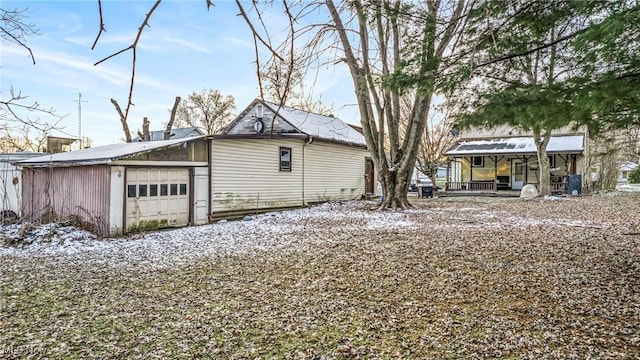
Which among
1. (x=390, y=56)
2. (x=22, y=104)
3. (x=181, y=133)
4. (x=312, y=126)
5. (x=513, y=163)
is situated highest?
(x=390, y=56)

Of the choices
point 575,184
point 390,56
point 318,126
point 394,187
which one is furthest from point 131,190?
point 575,184

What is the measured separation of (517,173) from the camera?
906 inches

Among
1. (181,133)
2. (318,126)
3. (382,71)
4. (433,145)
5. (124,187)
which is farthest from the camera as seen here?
(433,145)

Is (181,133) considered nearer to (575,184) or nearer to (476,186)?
(476,186)

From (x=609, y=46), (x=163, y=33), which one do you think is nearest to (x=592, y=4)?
(x=609, y=46)

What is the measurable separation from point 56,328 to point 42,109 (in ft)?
6.69

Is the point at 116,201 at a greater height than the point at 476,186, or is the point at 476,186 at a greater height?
the point at 476,186

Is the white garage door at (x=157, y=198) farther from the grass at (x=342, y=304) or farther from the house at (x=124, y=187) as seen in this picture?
the grass at (x=342, y=304)

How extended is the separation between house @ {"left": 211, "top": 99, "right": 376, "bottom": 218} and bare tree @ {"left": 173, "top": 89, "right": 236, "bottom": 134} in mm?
11087

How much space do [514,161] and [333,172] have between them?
12.5 meters

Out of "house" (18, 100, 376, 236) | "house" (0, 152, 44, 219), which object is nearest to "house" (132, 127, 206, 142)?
"house" (18, 100, 376, 236)

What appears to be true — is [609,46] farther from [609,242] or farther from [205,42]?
[609,242]

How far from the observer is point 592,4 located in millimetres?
3494

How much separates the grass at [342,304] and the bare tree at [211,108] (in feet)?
74.5
